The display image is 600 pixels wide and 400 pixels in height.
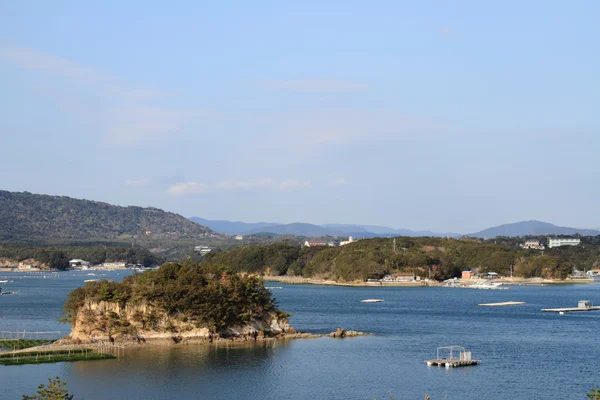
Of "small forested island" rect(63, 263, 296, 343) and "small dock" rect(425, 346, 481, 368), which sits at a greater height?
"small forested island" rect(63, 263, 296, 343)

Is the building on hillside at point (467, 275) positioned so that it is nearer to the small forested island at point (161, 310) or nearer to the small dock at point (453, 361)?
the small forested island at point (161, 310)

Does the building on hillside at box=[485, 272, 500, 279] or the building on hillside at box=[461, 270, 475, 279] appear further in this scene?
the building on hillside at box=[485, 272, 500, 279]

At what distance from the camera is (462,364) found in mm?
44281

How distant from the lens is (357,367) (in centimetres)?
4312

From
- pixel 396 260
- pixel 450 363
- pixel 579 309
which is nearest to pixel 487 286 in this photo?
pixel 396 260

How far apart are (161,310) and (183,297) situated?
1.50 metres

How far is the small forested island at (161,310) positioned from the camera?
49062 millimetres

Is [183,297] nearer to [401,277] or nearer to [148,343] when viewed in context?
[148,343]

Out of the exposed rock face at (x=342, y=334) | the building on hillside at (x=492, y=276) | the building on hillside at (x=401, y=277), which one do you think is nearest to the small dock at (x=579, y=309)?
A: the exposed rock face at (x=342, y=334)

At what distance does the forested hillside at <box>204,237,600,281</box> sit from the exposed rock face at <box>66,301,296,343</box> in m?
88.3

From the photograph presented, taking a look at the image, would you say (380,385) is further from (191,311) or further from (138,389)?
(191,311)

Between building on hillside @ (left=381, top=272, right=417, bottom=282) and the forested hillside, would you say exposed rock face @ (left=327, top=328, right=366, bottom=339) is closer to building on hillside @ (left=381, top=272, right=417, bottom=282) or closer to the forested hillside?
the forested hillside

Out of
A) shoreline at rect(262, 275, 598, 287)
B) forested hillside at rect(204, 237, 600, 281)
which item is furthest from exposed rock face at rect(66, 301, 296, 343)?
forested hillside at rect(204, 237, 600, 281)

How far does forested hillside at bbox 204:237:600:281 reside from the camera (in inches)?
5714
